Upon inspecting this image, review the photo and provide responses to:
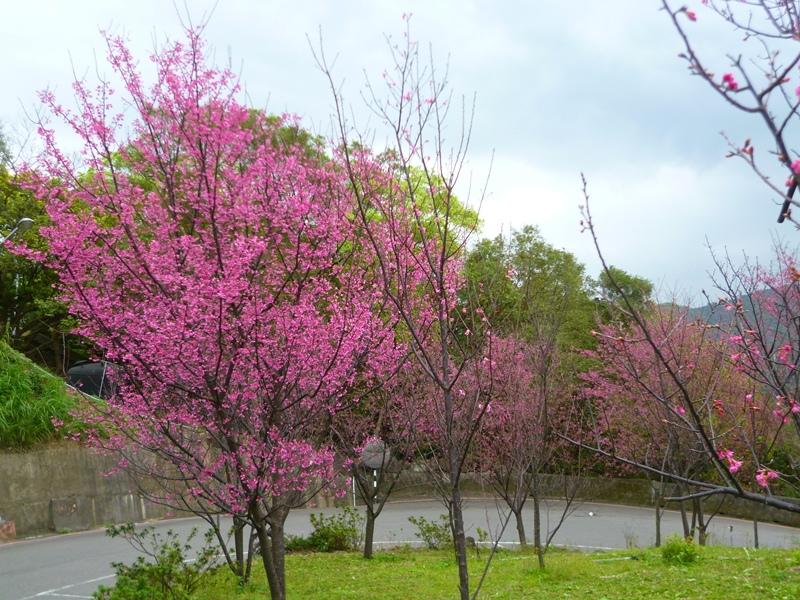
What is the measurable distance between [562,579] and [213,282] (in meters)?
6.32

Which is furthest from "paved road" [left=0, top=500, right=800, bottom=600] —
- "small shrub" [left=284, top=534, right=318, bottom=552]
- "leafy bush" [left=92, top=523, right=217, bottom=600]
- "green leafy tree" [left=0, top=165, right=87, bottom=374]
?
"green leafy tree" [left=0, top=165, right=87, bottom=374]

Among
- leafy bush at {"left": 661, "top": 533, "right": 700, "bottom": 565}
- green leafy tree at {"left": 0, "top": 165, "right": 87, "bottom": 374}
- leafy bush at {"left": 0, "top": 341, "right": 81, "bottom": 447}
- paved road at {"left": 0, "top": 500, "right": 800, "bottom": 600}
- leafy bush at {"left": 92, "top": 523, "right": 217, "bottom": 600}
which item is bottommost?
paved road at {"left": 0, "top": 500, "right": 800, "bottom": 600}

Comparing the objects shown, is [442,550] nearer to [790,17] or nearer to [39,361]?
[790,17]

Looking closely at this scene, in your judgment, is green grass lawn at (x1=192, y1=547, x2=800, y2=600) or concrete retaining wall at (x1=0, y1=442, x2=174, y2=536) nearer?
green grass lawn at (x1=192, y1=547, x2=800, y2=600)

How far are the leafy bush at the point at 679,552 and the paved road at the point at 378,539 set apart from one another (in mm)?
2324

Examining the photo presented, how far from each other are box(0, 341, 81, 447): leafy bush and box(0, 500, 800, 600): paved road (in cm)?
266

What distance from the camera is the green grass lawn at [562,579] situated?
8.30m

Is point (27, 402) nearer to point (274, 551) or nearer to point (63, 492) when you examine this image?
point (63, 492)

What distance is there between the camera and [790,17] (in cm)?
272

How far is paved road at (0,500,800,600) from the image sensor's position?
11000 mm

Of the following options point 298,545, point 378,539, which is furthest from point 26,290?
point 298,545

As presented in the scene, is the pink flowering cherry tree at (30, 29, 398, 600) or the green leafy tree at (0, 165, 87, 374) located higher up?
the green leafy tree at (0, 165, 87, 374)

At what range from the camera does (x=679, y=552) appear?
10.1 meters

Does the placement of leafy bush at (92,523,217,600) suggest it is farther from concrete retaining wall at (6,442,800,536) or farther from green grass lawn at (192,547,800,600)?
concrete retaining wall at (6,442,800,536)
